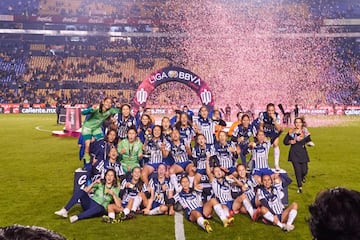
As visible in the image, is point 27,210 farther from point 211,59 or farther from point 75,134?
point 211,59

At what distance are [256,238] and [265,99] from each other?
1511 inches

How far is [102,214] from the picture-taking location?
8.49 meters

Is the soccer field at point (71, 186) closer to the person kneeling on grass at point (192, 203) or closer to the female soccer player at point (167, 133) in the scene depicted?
the person kneeling on grass at point (192, 203)

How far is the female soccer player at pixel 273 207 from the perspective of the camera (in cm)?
772

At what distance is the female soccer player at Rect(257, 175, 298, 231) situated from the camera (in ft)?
25.3

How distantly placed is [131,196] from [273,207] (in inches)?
107

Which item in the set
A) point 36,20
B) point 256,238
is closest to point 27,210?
point 256,238

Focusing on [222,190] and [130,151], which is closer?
[222,190]

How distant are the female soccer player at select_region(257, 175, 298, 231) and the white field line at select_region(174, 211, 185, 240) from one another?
1500 mm

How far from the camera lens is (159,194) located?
878cm

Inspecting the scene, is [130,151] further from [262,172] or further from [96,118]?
[262,172]

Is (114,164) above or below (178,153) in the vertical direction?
below

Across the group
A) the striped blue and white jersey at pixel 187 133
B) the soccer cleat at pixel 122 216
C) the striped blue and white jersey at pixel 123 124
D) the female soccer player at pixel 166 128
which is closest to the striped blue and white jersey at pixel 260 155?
the striped blue and white jersey at pixel 187 133

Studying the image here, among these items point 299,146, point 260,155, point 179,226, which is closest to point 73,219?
point 179,226
